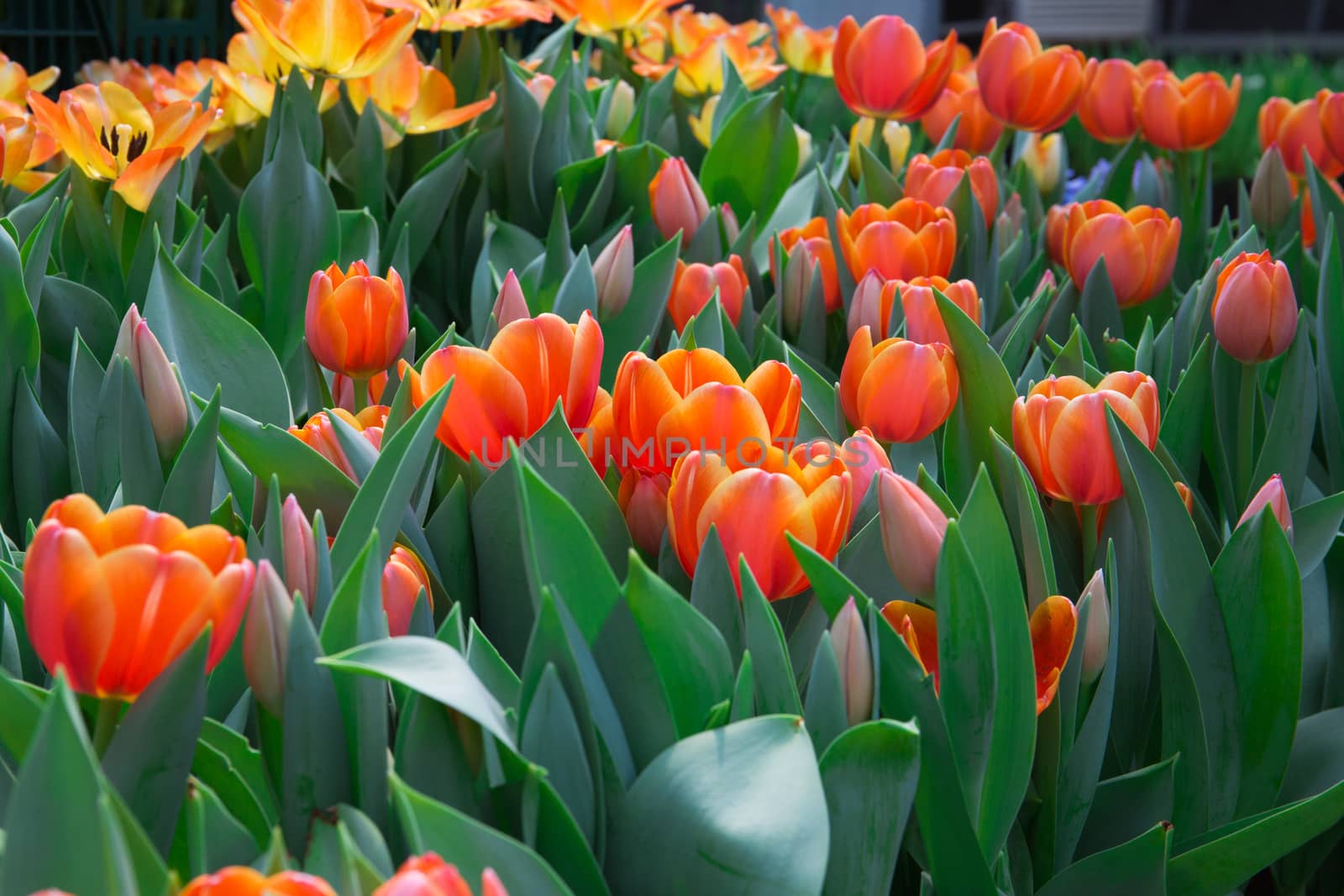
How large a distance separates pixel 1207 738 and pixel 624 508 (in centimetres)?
32

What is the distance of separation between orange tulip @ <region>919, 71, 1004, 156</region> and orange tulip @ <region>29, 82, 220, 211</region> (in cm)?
87

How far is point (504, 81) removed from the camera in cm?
124

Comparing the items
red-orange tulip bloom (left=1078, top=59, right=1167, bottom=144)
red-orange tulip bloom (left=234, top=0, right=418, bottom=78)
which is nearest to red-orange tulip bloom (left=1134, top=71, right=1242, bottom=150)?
red-orange tulip bloom (left=1078, top=59, right=1167, bottom=144)

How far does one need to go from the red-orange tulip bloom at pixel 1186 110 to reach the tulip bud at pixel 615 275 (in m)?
0.81

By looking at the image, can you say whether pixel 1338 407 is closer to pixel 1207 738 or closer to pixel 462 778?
pixel 1207 738

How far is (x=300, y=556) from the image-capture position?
0.52 m

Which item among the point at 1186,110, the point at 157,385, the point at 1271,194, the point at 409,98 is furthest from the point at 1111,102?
the point at 157,385

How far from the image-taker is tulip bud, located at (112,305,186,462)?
680mm

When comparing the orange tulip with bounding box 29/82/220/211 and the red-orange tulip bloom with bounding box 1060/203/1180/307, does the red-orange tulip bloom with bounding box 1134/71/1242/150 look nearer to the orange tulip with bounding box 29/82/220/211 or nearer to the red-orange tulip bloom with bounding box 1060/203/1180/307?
the red-orange tulip bloom with bounding box 1060/203/1180/307

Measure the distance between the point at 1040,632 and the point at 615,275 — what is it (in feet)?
1.44

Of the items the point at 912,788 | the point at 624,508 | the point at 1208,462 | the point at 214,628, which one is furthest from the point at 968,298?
the point at 214,628

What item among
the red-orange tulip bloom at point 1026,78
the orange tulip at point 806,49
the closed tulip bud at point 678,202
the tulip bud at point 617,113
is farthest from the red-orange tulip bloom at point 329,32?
the orange tulip at point 806,49

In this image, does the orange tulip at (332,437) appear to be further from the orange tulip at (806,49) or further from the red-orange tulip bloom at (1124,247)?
the orange tulip at (806,49)

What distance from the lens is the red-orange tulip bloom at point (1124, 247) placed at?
104cm
